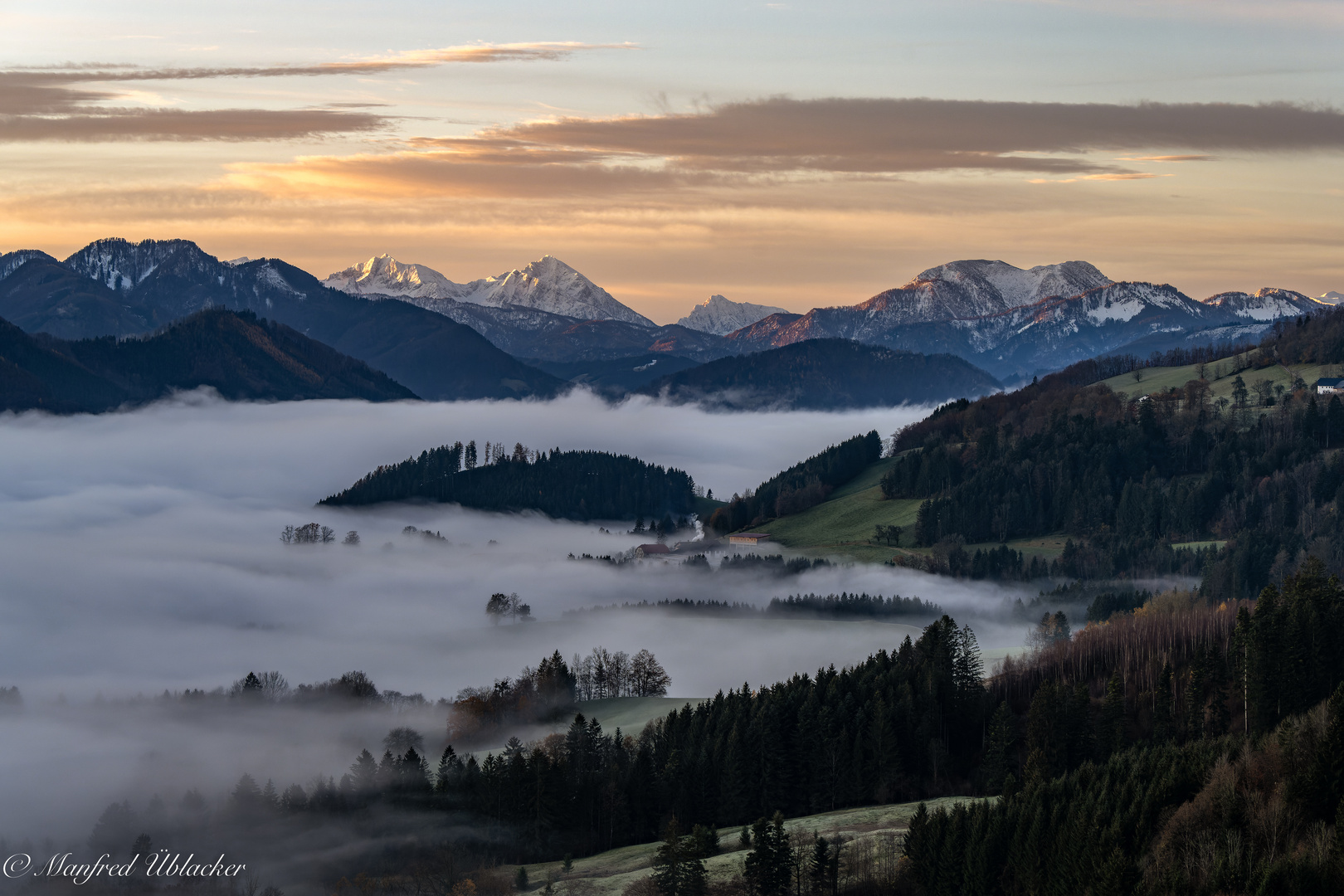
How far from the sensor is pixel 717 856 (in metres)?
127

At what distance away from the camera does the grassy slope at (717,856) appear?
121m

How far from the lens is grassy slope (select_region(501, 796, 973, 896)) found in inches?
4783

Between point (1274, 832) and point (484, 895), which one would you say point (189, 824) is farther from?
point (1274, 832)

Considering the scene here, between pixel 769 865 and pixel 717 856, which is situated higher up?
pixel 769 865

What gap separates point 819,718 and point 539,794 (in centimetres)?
3327

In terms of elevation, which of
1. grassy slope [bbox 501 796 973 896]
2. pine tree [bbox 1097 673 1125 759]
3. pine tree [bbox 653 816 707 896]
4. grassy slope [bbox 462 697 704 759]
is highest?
pine tree [bbox 1097 673 1125 759]

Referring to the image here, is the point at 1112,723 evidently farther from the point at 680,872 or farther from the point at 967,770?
the point at 680,872

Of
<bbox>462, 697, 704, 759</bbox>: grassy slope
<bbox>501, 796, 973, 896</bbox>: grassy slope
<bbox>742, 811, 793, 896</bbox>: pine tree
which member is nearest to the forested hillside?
<bbox>742, 811, 793, 896</bbox>: pine tree

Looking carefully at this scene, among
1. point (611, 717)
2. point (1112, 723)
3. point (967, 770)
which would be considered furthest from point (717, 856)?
point (611, 717)

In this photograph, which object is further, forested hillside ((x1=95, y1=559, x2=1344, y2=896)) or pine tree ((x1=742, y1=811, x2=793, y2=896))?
pine tree ((x1=742, y1=811, x2=793, y2=896))

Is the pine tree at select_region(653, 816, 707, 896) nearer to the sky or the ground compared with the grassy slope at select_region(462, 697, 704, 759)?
nearer to the sky

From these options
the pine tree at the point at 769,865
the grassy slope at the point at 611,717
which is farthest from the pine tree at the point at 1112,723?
the grassy slope at the point at 611,717

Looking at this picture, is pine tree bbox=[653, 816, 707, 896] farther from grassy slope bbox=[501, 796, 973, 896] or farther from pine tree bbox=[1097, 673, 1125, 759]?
pine tree bbox=[1097, 673, 1125, 759]

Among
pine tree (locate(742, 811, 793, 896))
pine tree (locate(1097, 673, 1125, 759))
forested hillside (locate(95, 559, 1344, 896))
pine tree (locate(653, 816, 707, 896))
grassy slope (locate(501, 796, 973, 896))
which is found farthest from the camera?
pine tree (locate(1097, 673, 1125, 759))
